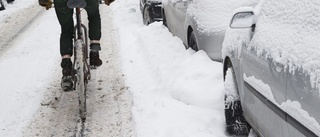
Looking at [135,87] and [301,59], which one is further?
[135,87]

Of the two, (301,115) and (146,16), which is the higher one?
(301,115)

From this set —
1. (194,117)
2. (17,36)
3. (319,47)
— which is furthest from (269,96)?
(17,36)

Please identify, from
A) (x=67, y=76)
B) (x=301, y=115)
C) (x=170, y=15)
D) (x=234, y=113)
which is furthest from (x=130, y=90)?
(x=301, y=115)

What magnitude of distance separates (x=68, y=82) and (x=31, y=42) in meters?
4.83

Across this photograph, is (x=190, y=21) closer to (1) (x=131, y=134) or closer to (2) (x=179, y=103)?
(2) (x=179, y=103)

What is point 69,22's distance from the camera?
5.70 m

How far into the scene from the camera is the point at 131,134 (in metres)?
4.87

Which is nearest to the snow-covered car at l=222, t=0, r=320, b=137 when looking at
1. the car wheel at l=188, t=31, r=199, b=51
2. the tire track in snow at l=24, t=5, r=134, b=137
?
the tire track in snow at l=24, t=5, r=134, b=137

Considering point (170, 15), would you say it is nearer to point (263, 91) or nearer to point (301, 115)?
point (263, 91)

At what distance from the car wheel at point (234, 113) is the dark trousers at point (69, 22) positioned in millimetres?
2138

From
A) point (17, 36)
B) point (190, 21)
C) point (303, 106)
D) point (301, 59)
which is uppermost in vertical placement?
point (301, 59)

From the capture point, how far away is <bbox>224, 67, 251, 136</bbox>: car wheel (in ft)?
15.1

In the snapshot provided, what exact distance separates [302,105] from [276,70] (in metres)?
0.48

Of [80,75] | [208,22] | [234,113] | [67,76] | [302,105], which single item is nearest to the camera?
[302,105]
